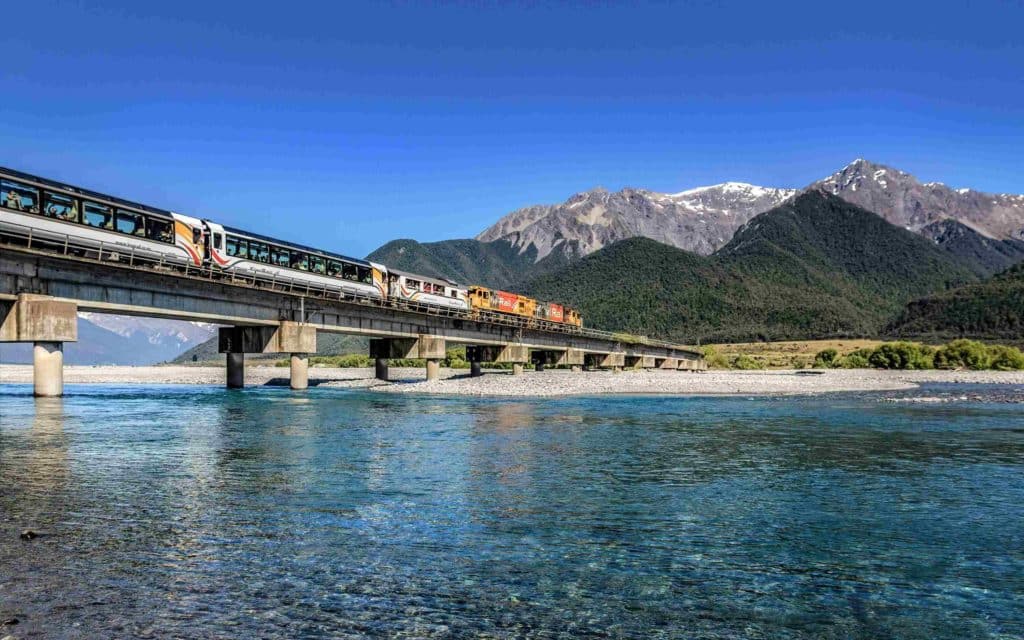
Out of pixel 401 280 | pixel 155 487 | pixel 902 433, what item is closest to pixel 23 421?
pixel 155 487

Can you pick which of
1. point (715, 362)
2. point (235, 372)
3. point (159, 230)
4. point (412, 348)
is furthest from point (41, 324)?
point (715, 362)

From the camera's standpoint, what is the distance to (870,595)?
974cm

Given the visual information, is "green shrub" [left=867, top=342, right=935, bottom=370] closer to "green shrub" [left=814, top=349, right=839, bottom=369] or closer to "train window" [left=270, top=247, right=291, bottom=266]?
"green shrub" [left=814, top=349, right=839, bottom=369]

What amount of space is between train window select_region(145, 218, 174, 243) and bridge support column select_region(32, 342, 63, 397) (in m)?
9.20

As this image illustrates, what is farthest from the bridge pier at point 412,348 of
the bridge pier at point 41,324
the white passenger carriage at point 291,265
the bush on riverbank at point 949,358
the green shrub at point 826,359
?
the green shrub at point 826,359

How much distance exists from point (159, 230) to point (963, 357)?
386ft

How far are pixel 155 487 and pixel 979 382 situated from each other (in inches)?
3790

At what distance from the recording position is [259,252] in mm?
58844

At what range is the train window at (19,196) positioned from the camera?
39.1 meters

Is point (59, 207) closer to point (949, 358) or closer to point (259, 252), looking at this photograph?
point (259, 252)

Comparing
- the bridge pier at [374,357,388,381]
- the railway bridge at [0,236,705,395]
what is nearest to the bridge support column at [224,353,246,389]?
the railway bridge at [0,236,705,395]

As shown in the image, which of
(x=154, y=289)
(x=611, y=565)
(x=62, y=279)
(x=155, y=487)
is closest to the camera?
(x=611, y=565)

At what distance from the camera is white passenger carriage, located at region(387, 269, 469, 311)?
78.0 meters

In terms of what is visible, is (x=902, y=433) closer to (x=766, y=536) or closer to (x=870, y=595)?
(x=766, y=536)
